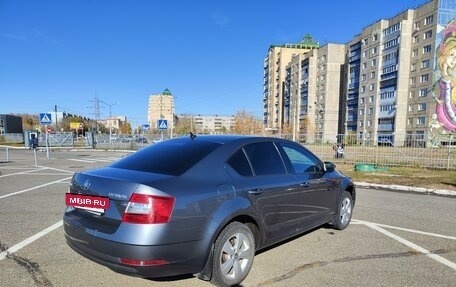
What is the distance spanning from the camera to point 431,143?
19828mm

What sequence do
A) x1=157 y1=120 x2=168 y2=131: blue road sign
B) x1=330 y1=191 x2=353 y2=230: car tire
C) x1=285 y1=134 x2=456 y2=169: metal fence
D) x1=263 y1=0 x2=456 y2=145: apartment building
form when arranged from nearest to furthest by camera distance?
x1=330 y1=191 x2=353 y2=230: car tire, x1=285 y1=134 x2=456 y2=169: metal fence, x1=157 y1=120 x2=168 y2=131: blue road sign, x1=263 y1=0 x2=456 y2=145: apartment building

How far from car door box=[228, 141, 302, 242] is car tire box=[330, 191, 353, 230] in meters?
1.36

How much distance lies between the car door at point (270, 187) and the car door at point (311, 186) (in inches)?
7.2

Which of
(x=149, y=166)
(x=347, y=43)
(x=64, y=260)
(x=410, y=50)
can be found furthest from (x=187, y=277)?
(x=347, y=43)

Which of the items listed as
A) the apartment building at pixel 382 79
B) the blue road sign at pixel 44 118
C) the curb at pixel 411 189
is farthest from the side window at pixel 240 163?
the apartment building at pixel 382 79

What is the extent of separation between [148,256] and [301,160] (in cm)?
276

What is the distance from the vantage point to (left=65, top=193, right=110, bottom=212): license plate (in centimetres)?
325

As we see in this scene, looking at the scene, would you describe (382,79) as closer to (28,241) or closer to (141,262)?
(28,241)

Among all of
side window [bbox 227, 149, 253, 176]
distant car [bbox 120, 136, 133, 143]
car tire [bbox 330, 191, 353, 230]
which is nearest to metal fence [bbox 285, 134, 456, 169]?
car tire [bbox 330, 191, 353, 230]

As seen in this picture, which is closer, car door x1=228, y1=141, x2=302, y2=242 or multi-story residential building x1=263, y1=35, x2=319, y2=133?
car door x1=228, y1=141, x2=302, y2=242

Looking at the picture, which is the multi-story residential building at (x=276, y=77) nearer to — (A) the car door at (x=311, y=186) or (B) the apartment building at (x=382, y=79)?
(B) the apartment building at (x=382, y=79)

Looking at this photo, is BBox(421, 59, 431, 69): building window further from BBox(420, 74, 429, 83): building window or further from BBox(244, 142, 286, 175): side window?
BBox(244, 142, 286, 175): side window

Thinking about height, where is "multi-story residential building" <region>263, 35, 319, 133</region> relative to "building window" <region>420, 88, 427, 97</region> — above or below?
above

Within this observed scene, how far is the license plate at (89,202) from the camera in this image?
10.7ft
